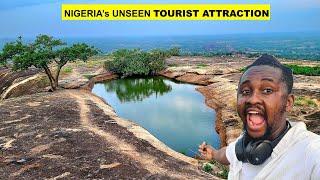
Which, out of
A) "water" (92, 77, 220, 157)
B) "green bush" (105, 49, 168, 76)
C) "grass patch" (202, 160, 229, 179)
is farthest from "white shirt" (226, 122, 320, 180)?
"green bush" (105, 49, 168, 76)

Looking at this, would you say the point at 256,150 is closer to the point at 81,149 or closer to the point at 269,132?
the point at 269,132

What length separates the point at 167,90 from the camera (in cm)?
5341

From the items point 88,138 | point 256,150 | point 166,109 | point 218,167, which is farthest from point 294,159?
point 166,109

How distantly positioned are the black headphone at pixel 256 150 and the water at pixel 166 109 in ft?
67.0

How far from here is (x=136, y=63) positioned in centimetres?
6328

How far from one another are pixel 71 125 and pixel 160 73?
1549 inches

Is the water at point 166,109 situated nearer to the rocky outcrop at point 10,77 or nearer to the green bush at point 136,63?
the green bush at point 136,63

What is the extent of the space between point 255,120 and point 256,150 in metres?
0.26

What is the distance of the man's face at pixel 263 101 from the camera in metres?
3.84

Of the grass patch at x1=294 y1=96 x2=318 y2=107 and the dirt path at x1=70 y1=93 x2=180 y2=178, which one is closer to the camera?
the dirt path at x1=70 y1=93 x2=180 y2=178

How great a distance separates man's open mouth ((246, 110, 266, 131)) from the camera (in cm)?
380

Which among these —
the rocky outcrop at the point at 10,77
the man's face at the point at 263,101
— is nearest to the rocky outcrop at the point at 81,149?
the man's face at the point at 263,101

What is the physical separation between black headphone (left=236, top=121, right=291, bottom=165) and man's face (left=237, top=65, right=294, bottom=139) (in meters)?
0.06

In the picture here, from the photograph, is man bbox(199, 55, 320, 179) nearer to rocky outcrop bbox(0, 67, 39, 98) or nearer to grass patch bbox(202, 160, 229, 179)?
grass patch bbox(202, 160, 229, 179)
